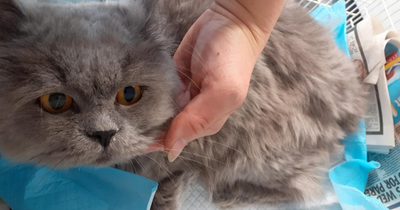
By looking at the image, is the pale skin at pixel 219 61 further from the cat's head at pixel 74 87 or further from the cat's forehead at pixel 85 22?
the cat's forehead at pixel 85 22

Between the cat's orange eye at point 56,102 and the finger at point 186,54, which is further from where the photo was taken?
the finger at point 186,54

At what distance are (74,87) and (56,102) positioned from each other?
0.07 meters

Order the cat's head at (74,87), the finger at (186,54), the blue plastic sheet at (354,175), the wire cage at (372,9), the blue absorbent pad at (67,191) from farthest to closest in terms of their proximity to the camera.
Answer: the wire cage at (372,9) → the blue plastic sheet at (354,175) → the blue absorbent pad at (67,191) → the finger at (186,54) → the cat's head at (74,87)

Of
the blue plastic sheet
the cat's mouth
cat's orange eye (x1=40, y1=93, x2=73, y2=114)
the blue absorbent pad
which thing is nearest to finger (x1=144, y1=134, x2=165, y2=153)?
the cat's mouth

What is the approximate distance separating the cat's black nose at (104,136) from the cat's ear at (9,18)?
13.7 inches

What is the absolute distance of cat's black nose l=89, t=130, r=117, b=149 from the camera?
2.06 feet

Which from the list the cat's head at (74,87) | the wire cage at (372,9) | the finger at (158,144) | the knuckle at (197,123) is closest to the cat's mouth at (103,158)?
the cat's head at (74,87)

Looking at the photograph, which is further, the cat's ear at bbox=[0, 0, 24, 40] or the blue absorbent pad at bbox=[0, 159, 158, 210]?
the blue absorbent pad at bbox=[0, 159, 158, 210]

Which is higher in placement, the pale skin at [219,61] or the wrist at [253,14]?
the wrist at [253,14]

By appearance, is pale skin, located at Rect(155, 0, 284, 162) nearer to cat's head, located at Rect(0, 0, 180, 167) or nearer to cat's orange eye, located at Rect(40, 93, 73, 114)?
cat's head, located at Rect(0, 0, 180, 167)

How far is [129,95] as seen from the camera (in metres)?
0.69

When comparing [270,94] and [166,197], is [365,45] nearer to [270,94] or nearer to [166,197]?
[270,94]

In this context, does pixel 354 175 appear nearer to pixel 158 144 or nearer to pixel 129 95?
pixel 158 144

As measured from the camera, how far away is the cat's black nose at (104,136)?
24.7 inches
